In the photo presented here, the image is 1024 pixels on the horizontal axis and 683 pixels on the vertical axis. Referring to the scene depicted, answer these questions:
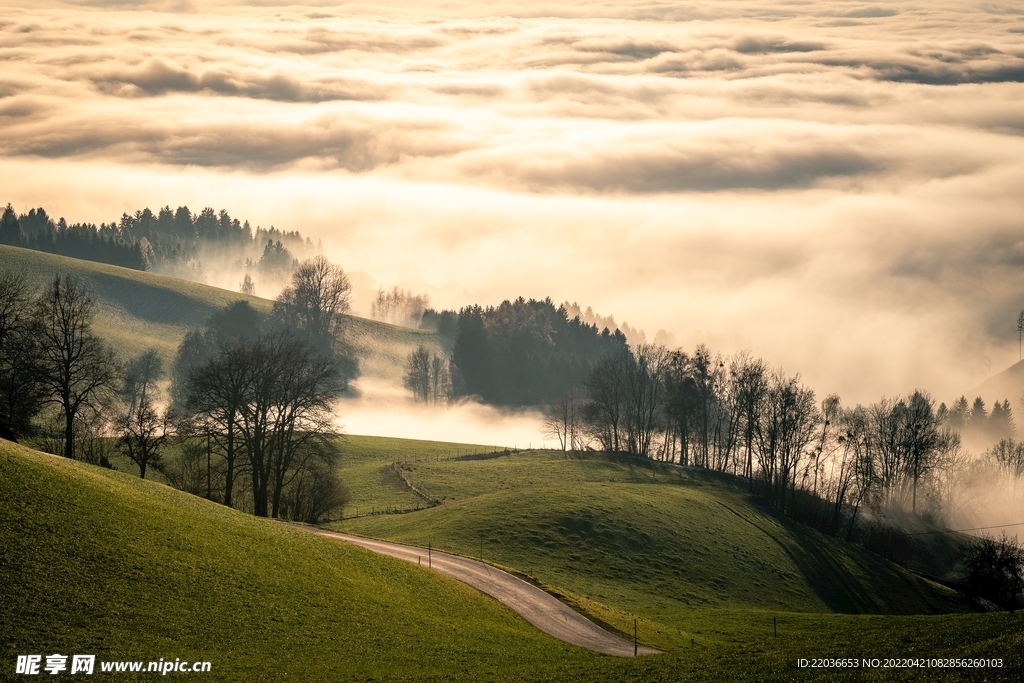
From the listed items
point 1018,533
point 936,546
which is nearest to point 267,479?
point 936,546

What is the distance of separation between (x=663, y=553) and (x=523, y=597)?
26531mm

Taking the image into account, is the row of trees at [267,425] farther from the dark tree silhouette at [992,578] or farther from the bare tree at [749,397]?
the dark tree silhouette at [992,578]

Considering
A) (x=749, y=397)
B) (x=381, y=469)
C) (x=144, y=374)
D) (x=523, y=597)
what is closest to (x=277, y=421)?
(x=381, y=469)

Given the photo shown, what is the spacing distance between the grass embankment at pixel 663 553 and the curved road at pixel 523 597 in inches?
78.8

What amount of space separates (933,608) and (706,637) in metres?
42.2

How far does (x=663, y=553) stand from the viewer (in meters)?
82.3

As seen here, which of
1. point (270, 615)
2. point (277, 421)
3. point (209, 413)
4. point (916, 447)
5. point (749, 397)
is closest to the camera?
point (270, 615)

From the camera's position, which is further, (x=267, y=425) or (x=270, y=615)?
(x=267, y=425)

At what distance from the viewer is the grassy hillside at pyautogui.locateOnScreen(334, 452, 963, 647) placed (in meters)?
72.8

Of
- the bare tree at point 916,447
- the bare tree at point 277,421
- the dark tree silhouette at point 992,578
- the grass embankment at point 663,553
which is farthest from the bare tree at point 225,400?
the bare tree at point 916,447

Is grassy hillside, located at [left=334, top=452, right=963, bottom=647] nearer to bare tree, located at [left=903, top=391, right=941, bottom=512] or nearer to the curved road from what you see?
the curved road

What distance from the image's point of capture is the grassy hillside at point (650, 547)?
239ft

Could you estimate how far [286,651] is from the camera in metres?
40.1

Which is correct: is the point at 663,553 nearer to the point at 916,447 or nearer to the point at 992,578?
the point at 992,578
